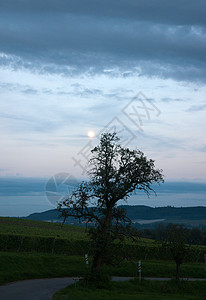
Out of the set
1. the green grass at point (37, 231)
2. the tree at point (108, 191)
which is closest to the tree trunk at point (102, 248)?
the tree at point (108, 191)

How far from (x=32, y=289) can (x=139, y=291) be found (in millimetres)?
8215

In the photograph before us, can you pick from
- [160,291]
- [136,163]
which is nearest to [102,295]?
[160,291]

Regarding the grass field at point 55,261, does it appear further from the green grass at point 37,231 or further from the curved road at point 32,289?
the green grass at point 37,231

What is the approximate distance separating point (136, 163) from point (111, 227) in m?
5.57

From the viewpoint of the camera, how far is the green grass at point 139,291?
77.1 feet

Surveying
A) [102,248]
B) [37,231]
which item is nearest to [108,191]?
[102,248]

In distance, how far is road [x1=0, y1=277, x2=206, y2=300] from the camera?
23844mm

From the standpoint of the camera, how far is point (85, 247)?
4738 centimetres

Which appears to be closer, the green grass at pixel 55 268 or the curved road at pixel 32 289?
the curved road at pixel 32 289

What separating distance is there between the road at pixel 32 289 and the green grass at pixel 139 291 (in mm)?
1147

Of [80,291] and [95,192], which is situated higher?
[95,192]

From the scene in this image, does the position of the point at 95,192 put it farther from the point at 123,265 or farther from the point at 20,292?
the point at 123,265

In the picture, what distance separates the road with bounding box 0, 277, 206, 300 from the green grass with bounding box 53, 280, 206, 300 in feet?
3.76

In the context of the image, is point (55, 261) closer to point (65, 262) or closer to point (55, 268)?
point (65, 262)
